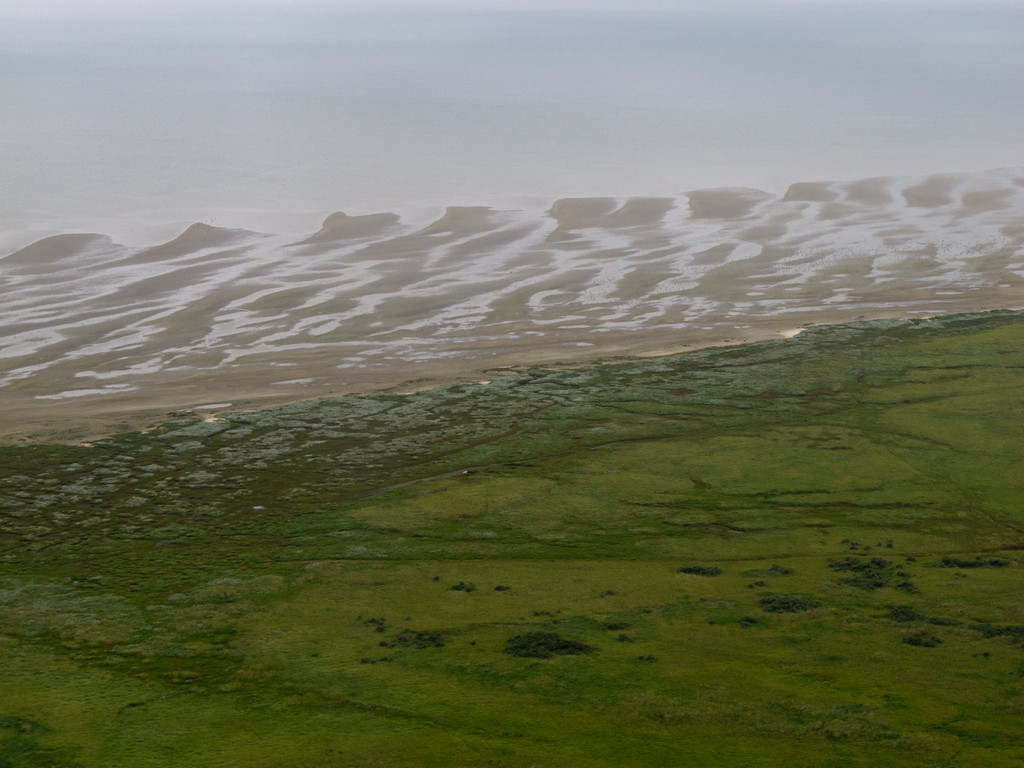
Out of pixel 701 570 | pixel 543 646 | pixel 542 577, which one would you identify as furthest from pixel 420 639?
pixel 701 570

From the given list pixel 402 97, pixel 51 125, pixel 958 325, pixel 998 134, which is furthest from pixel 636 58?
pixel 958 325

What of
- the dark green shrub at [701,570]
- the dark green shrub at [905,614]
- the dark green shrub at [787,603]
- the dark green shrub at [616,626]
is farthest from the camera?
the dark green shrub at [701,570]

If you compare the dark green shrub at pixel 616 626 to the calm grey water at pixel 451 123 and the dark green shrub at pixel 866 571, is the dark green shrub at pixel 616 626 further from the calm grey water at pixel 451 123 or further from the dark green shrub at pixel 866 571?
the calm grey water at pixel 451 123

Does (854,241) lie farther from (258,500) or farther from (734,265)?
(258,500)

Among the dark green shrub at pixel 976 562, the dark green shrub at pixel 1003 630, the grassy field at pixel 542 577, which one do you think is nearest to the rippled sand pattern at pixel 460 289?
the grassy field at pixel 542 577

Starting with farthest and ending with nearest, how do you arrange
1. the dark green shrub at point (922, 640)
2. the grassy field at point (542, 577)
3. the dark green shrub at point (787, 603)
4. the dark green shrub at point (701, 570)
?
the dark green shrub at point (701, 570) → the dark green shrub at point (787, 603) → the dark green shrub at point (922, 640) → the grassy field at point (542, 577)

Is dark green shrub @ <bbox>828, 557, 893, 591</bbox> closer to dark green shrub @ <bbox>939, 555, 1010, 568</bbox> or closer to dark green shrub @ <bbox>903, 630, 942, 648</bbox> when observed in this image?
dark green shrub @ <bbox>939, 555, 1010, 568</bbox>
